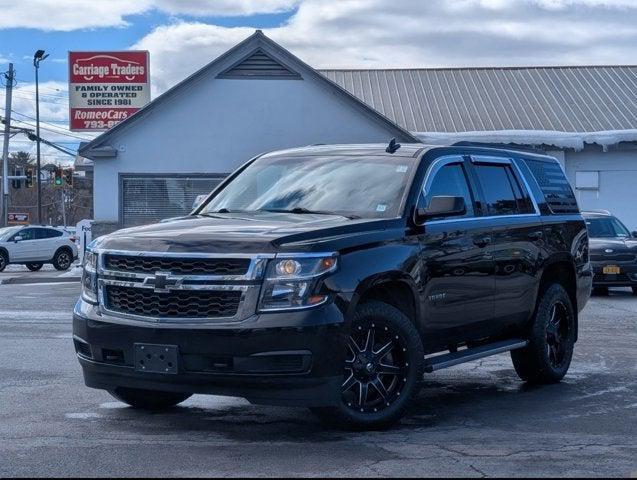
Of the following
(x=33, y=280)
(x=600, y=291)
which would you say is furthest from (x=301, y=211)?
(x=33, y=280)

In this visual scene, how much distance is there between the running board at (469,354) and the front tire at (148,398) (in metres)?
1.81

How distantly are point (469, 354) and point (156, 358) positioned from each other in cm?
255

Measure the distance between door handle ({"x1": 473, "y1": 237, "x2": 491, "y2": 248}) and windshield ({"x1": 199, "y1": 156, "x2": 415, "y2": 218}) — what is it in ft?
2.55

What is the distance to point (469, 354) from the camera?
818cm

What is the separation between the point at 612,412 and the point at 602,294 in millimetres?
13321

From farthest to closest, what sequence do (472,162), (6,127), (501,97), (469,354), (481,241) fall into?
(6,127) → (501,97) → (472,162) → (481,241) → (469,354)

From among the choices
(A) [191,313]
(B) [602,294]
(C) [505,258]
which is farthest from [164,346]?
(B) [602,294]

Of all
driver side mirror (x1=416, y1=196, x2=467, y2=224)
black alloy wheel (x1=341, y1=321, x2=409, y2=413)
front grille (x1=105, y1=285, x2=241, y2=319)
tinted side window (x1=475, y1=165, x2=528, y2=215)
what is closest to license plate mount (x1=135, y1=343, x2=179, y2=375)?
front grille (x1=105, y1=285, x2=241, y2=319)

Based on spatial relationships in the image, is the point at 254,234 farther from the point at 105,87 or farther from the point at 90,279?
the point at 105,87

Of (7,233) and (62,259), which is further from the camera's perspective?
(62,259)

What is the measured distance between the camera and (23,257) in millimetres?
36562

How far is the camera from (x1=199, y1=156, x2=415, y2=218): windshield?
7.89 meters

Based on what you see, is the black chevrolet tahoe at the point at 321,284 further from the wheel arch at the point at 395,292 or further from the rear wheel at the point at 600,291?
the rear wheel at the point at 600,291

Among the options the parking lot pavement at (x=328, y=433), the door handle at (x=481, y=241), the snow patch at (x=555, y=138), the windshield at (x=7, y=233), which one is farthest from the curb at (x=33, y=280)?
the door handle at (x=481, y=241)
